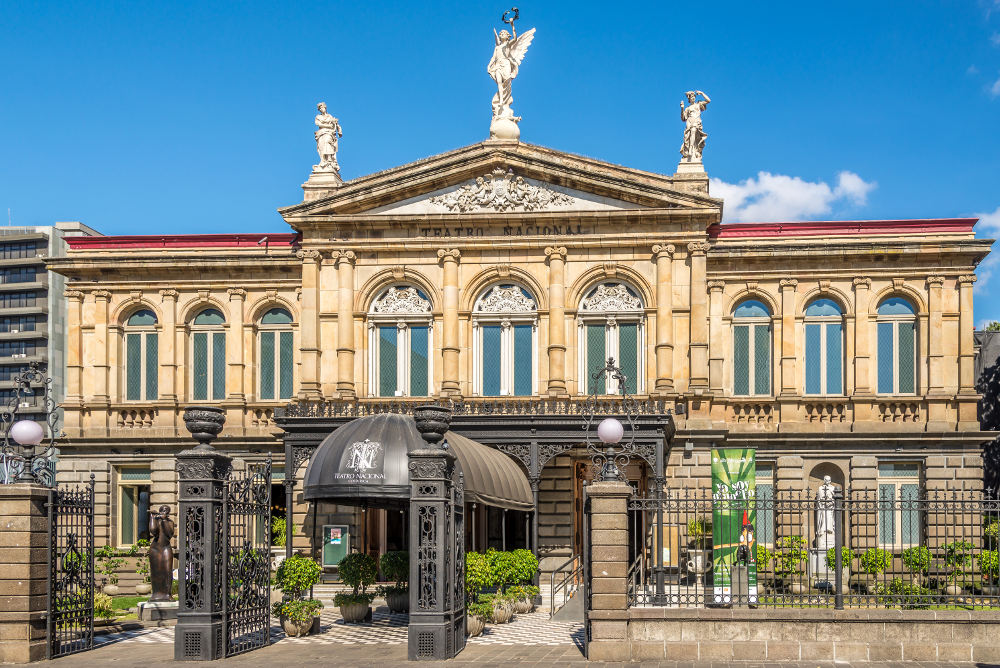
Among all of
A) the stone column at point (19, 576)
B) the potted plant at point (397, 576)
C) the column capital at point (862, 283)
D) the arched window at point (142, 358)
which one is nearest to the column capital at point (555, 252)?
the column capital at point (862, 283)

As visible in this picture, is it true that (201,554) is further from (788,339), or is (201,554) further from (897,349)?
(897,349)

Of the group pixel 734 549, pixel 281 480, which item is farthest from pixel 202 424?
pixel 281 480

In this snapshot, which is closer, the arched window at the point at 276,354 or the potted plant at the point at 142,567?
the potted plant at the point at 142,567

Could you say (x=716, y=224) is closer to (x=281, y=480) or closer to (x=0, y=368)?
(x=281, y=480)

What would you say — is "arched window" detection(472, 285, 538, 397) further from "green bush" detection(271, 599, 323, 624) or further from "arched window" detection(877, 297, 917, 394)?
"green bush" detection(271, 599, 323, 624)

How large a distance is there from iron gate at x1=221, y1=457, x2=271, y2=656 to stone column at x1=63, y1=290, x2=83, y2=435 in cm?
1748

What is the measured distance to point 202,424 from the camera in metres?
20.0

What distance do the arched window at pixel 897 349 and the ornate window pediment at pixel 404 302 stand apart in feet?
44.9

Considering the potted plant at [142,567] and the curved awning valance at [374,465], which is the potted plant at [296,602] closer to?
the curved awning valance at [374,465]

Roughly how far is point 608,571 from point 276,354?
20945 millimetres

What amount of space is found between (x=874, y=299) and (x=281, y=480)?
61.4 feet

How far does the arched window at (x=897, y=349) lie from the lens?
36.0m

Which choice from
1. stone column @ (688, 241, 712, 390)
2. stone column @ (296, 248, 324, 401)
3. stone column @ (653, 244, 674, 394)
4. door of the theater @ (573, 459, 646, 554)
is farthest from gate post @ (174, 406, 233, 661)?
stone column @ (688, 241, 712, 390)

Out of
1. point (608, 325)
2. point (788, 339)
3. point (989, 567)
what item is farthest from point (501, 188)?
point (989, 567)
